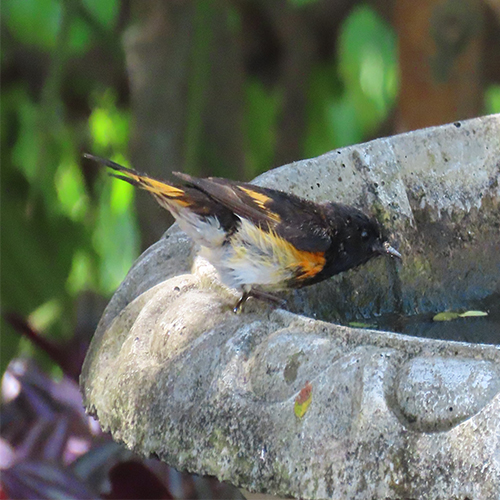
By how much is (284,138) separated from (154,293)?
4.47 m

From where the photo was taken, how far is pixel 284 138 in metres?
6.35

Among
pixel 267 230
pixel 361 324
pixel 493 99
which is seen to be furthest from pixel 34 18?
pixel 493 99

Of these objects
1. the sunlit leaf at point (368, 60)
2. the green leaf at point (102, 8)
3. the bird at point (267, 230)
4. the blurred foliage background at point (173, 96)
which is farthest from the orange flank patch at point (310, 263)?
the green leaf at point (102, 8)

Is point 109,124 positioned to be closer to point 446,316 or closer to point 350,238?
point 350,238

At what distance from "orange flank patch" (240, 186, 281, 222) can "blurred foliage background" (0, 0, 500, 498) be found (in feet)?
5.33

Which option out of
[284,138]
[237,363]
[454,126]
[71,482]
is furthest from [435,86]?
[237,363]

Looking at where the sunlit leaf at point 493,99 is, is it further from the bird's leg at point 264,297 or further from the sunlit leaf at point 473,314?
the bird's leg at point 264,297

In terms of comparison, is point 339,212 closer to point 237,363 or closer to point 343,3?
point 237,363

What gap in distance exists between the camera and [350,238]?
2.58 m

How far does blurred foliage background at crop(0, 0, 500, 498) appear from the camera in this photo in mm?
4992

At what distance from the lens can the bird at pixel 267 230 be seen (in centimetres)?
247

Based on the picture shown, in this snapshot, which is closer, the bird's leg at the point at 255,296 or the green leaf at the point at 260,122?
the bird's leg at the point at 255,296

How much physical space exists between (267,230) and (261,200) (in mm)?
116

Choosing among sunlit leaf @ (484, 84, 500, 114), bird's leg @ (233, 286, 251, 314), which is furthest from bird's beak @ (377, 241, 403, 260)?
sunlit leaf @ (484, 84, 500, 114)
